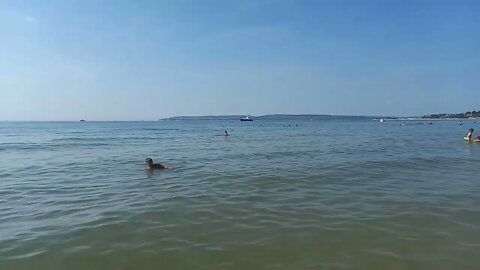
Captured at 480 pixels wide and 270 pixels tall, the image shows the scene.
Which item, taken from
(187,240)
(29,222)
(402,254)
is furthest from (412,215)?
(29,222)

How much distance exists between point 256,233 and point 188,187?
19.9ft

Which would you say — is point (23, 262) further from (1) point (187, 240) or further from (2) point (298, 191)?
(2) point (298, 191)

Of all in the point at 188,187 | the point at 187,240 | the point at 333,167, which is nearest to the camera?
the point at 187,240

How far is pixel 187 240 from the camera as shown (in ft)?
25.4

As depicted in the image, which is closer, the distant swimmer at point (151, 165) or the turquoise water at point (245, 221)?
the turquoise water at point (245, 221)

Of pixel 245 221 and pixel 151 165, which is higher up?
pixel 151 165

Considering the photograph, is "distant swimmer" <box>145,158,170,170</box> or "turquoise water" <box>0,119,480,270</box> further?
"distant swimmer" <box>145,158,170,170</box>

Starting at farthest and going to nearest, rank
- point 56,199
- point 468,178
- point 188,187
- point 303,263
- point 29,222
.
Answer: point 468,178
point 188,187
point 56,199
point 29,222
point 303,263

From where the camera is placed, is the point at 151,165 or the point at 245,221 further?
the point at 151,165

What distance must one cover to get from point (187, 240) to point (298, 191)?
5.78 m

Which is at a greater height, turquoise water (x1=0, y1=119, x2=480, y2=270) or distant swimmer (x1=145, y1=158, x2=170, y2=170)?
distant swimmer (x1=145, y1=158, x2=170, y2=170)

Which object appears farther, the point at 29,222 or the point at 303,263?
the point at 29,222

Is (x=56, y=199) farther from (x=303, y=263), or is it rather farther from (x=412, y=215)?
(x=412, y=215)

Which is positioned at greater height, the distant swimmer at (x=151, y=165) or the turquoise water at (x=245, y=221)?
the distant swimmer at (x=151, y=165)
